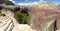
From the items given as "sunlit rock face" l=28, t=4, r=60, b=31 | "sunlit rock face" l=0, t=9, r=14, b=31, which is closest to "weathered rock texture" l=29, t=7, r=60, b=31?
"sunlit rock face" l=28, t=4, r=60, b=31

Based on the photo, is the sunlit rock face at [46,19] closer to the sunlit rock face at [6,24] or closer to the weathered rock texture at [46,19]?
the weathered rock texture at [46,19]

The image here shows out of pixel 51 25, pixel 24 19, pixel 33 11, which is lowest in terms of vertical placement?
pixel 24 19

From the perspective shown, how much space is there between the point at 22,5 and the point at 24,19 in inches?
15.7

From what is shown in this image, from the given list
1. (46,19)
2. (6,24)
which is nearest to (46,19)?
(46,19)

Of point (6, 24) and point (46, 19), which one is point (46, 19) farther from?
point (6, 24)

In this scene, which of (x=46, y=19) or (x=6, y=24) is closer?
(x=46, y=19)

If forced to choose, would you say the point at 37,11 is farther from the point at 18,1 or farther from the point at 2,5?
the point at 2,5

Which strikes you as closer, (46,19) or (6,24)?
(46,19)

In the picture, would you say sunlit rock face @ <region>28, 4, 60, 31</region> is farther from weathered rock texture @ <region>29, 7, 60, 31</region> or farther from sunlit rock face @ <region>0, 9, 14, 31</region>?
sunlit rock face @ <region>0, 9, 14, 31</region>

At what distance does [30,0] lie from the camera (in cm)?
381

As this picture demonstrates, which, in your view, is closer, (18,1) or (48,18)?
(48,18)

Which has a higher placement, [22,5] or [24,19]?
[22,5]

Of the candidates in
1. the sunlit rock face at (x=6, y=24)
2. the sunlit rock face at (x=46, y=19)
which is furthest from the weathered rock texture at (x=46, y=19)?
the sunlit rock face at (x=6, y=24)

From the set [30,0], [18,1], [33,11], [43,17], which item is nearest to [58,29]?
[43,17]
